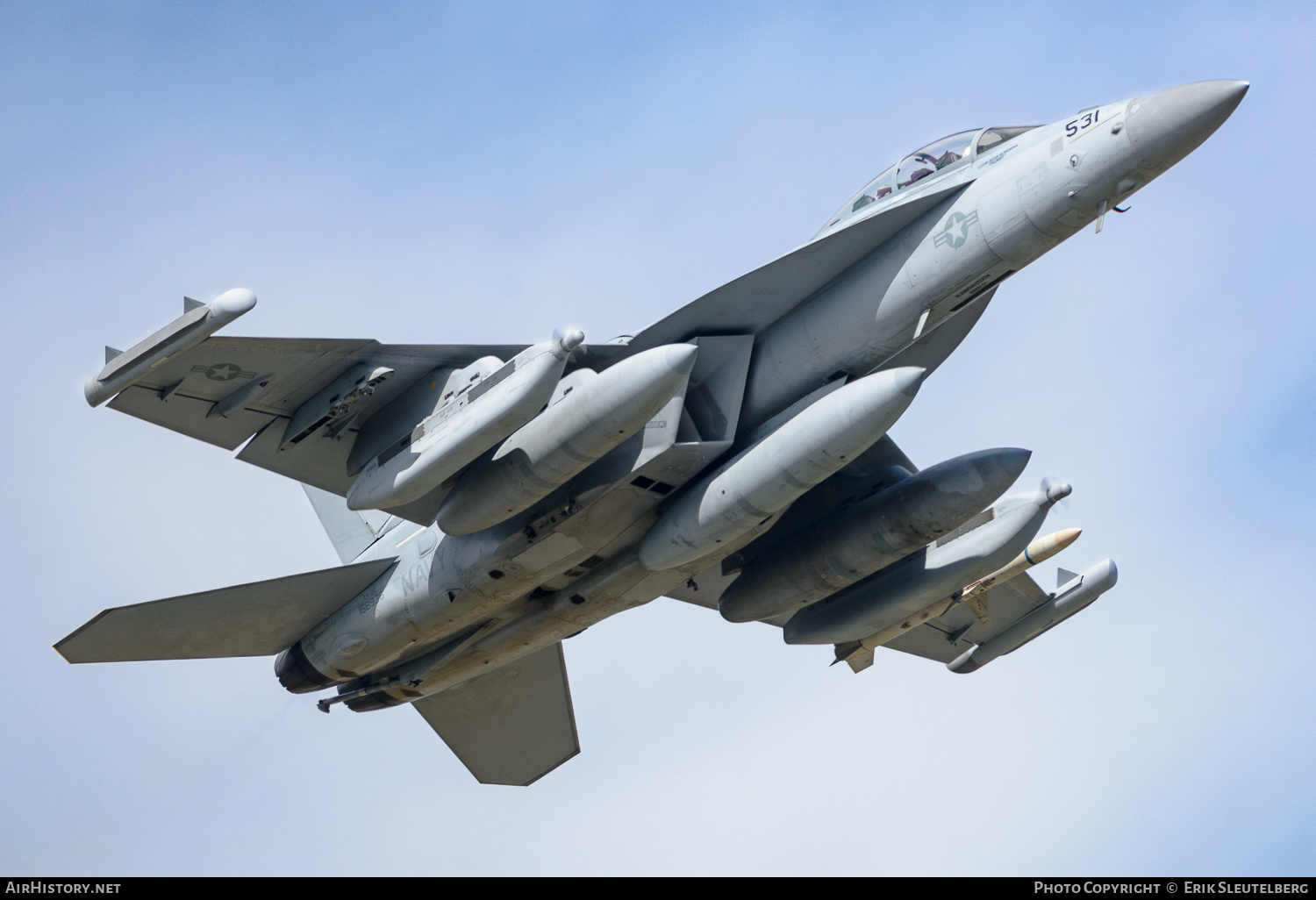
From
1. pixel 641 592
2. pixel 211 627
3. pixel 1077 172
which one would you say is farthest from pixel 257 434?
pixel 1077 172

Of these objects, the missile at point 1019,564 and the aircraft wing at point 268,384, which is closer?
the aircraft wing at point 268,384

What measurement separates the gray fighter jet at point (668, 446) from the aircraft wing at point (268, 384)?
29 mm

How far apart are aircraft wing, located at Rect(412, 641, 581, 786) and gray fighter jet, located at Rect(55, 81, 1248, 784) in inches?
51.3

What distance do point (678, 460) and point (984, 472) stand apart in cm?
311

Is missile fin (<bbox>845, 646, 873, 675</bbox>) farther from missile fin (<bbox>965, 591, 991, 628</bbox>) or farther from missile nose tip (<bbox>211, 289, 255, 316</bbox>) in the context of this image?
missile nose tip (<bbox>211, 289, 255, 316</bbox>)

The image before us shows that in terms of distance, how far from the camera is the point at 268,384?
565 inches

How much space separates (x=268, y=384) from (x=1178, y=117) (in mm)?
9078

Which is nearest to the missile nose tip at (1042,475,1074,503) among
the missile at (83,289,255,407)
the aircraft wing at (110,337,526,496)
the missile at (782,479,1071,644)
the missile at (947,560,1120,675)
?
the missile at (782,479,1071,644)

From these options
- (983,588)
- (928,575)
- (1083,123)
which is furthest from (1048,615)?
(1083,123)

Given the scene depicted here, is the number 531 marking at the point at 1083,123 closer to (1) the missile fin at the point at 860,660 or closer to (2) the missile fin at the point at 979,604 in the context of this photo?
(2) the missile fin at the point at 979,604

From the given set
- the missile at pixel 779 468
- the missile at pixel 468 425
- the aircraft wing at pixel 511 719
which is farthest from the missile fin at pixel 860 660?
the missile at pixel 468 425

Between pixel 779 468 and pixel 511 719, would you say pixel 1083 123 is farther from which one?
pixel 511 719

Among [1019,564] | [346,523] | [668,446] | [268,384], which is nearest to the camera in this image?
[668,446]

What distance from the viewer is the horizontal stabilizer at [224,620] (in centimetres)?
1470
